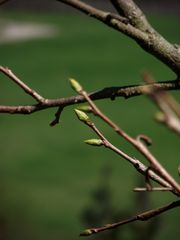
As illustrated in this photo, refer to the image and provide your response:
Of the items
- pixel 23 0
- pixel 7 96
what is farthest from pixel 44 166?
pixel 23 0

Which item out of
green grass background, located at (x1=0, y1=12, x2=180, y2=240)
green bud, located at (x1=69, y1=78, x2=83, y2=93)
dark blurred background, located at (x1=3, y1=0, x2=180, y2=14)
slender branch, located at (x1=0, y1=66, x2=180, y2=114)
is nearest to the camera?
green bud, located at (x1=69, y1=78, x2=83, y2=93)

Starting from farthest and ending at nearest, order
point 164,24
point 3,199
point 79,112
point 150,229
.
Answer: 1. point 164,24
2. point 3,199
3. point 150,229
4. point 79,112

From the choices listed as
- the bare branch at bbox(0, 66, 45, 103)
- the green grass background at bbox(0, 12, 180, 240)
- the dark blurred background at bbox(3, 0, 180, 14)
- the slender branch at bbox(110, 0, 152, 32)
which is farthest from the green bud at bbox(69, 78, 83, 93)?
the dark blurred background at bbox(3, 0, 180, 14)

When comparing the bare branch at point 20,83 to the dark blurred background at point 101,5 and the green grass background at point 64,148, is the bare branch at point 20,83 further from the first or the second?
the dark blurred background at point 101,5

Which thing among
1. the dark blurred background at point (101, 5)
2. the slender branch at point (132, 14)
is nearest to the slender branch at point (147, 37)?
the slender branch at point (132, 14)

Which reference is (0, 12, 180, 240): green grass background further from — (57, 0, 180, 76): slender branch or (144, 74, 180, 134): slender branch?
(144, 74, 180, 134): slender branch

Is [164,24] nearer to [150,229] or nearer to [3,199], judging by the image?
[3,199]

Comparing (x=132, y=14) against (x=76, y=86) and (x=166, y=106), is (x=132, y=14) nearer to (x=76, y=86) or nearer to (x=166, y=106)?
(x=76, y=86)

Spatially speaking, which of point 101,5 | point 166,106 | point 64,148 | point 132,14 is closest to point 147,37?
point 132,14
